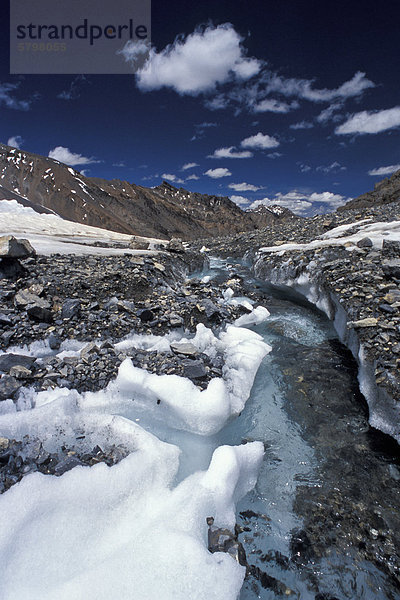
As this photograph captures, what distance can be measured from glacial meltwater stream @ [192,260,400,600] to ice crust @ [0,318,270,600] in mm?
264

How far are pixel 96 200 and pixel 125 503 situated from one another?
96.6 m

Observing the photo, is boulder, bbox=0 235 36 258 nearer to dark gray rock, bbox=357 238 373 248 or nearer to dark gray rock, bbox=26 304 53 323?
dark gray rock, bbox=26 304 53 323

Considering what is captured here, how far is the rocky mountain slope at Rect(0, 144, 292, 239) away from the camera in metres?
76.1

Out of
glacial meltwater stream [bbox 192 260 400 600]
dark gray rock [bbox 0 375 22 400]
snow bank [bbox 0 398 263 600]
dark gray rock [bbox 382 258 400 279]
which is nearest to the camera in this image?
snow bank [bbox 0 398 263 600]

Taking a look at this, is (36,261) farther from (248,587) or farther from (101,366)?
(248,587)

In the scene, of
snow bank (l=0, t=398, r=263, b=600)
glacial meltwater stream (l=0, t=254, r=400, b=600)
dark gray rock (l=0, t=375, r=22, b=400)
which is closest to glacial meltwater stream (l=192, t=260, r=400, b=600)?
glacial meltwater stream (l=0, t=254, r=400, b=600)

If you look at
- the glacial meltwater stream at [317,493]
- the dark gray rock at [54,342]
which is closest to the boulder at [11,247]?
the dark gray rock at [54,342]

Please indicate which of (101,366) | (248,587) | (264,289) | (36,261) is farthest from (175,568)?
(264,289)

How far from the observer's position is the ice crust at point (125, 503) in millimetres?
2064

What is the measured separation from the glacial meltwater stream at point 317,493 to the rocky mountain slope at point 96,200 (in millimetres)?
56603

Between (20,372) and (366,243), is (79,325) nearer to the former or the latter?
(20,372)

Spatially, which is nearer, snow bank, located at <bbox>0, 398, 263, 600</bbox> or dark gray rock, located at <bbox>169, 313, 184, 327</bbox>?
snow bank, located at <bbox>0, 398, 263, 600</bbox>

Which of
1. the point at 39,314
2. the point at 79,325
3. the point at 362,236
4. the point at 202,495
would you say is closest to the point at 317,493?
the point at 202,495

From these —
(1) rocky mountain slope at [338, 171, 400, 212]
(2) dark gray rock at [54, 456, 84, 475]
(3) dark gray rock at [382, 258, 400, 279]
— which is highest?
(1) rocky mountain slope at [338, 171, 400, 212]
